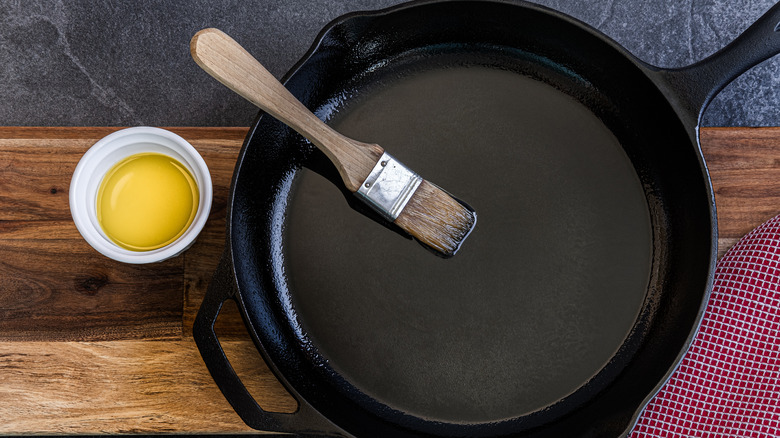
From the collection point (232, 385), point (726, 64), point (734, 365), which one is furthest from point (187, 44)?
point (734, 365)

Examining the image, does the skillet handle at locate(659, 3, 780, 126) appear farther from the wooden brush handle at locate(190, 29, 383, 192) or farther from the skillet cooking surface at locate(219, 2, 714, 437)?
the wooden brush handle at locate(190, 29, 383, 192)

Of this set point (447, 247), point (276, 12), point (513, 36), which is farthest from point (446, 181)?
point (276, 12)

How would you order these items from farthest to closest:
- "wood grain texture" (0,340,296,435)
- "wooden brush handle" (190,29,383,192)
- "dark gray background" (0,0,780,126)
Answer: "dark gray background" (0,0,780,126), "wood grain texture" (0,340,296,435), "wooden brush handle" (190,29,383,192)

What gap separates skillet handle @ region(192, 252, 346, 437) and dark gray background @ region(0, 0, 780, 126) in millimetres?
277

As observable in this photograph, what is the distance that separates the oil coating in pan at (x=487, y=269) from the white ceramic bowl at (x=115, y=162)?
13 centimetres

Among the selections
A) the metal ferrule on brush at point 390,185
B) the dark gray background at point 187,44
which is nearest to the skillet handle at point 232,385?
the metal ferrule on brush at point 390,185

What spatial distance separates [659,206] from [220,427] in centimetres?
55

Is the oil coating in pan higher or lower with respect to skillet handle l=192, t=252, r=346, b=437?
higher

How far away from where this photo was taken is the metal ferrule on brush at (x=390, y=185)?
0.61 metres

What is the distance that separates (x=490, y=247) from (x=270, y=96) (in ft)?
0.94

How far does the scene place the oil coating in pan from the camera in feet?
2.12

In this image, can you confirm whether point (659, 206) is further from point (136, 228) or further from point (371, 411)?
point (136, 228)

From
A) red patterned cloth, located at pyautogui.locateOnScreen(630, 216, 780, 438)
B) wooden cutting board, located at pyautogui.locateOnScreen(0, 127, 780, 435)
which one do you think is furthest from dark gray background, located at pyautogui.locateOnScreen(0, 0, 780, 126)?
red patterned cloth, located at pyautogui.locateOnScreen(630, 216, 780, 438)

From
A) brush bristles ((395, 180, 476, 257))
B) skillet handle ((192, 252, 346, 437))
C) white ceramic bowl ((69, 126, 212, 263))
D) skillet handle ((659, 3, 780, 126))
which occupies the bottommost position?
skillet handle ((192, 252, 346, 437))
